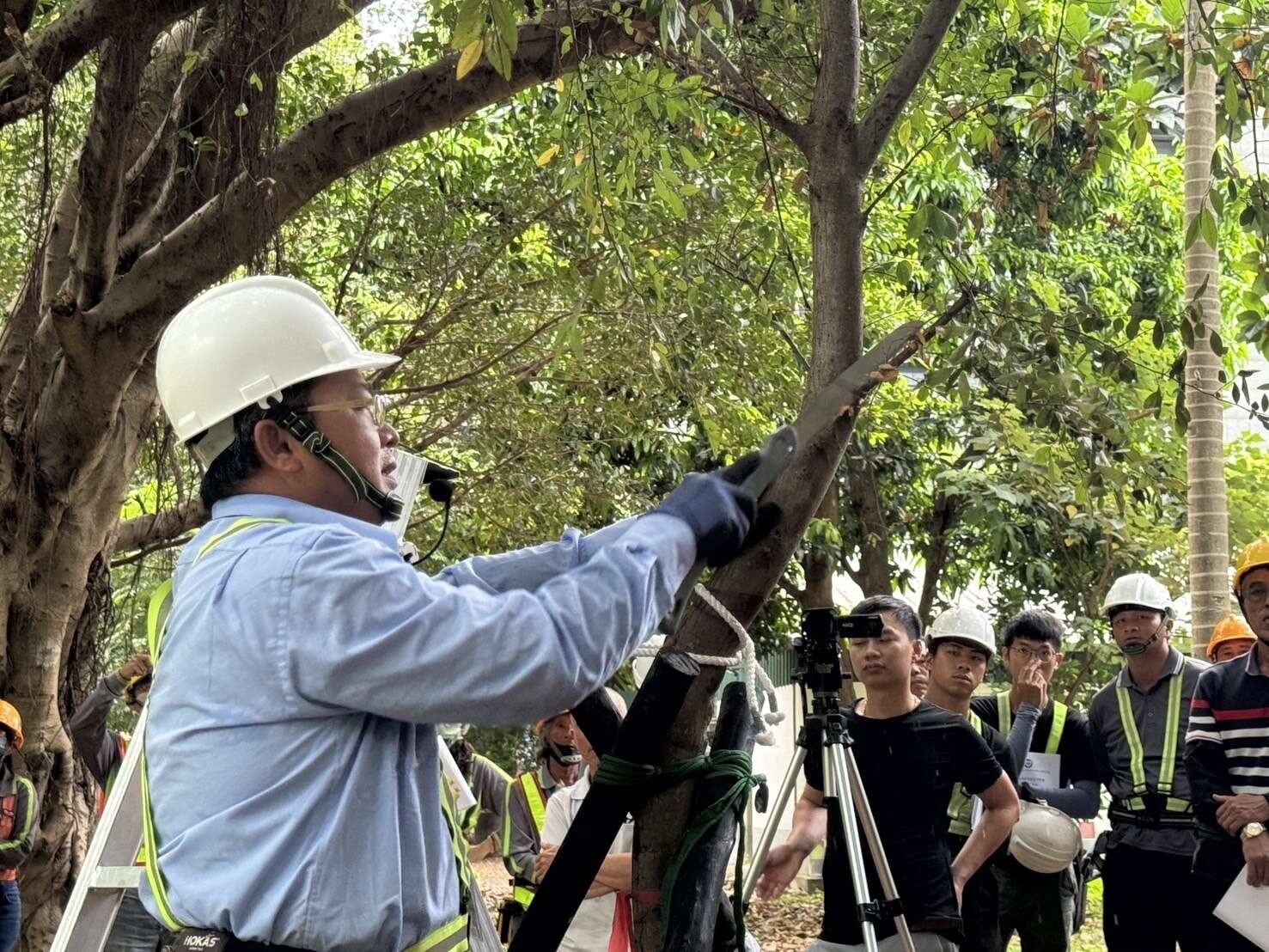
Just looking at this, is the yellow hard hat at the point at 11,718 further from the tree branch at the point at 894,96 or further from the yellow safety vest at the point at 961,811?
the tree branch at the point at 894,96

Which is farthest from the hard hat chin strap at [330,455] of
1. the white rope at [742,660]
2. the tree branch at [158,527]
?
the tree branch at [158,527]

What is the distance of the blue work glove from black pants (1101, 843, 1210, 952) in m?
4.35

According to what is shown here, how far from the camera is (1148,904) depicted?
20.3ft

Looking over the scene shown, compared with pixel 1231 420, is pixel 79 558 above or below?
below

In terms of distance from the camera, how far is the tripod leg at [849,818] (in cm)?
423

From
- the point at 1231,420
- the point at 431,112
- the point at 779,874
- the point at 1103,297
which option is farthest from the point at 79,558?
the point at 1231,420

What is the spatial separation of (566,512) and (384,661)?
957 cm

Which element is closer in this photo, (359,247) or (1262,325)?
(1262,325)

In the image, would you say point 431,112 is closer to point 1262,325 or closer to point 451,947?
point 1262,325

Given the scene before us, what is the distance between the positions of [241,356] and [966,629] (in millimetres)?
4256

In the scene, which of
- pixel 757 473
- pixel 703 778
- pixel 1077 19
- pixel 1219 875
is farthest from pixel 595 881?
Result: pixel 1077 19

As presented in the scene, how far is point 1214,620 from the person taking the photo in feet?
27.5

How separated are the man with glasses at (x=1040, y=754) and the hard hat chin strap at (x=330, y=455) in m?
4.52

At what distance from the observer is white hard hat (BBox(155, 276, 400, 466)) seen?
8.73 ft
